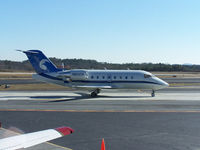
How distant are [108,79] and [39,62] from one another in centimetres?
812

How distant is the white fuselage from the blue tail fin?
578 mm

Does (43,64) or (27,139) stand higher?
(43,64)

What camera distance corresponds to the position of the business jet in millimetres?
27641

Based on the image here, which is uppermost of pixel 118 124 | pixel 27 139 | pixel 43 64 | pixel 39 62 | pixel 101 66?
pixel 101 66

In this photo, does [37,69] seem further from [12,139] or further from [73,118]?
[12,139]

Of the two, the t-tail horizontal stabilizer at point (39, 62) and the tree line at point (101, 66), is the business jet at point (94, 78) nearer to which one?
the t-tail horizontal stabilizer at point (39, 62)

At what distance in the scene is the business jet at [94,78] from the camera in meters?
27.6

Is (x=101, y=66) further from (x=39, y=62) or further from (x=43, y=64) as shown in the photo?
(x=39, y=62)

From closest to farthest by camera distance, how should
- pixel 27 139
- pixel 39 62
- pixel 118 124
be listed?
pixel 27 139, pixel 118 124, pixel 39 62

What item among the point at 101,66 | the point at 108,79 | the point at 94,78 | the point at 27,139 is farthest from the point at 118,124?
the point at 101,66

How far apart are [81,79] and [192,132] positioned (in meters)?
17.2

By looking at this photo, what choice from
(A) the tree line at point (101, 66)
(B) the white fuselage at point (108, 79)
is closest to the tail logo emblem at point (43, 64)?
(B) the white fuselage at point (108, 79)

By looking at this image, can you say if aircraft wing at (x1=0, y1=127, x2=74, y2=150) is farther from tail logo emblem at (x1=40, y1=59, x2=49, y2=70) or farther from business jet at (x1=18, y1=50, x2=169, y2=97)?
tail logo emblem at (x1=40, y1=59, x2=49, y2=70)

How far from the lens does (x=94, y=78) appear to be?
28.2m
